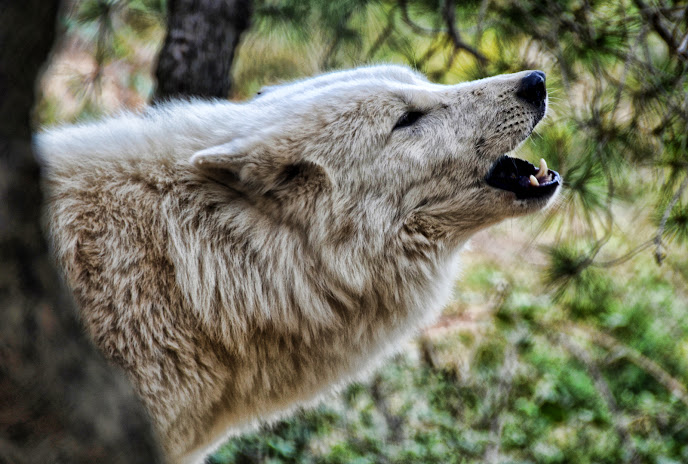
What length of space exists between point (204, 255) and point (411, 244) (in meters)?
0.84

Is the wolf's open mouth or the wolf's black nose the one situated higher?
the wolf's black nose

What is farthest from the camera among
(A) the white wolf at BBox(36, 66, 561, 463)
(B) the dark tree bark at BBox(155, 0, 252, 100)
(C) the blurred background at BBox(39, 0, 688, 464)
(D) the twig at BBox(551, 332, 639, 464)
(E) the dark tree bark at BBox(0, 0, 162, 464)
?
(D) the twig at BBox(551, 332, 639, 464)

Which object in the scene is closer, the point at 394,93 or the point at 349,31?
the point at 394,93

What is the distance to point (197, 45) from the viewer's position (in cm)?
372

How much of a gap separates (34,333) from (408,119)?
1.99 m

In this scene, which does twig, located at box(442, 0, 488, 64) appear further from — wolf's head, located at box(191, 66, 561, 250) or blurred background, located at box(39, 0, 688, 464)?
wolf's head, located at box(191, 66, 561, 250)

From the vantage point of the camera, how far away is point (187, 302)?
2348 mm

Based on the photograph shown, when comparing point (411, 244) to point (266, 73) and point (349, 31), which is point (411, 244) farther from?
point (266, 73)

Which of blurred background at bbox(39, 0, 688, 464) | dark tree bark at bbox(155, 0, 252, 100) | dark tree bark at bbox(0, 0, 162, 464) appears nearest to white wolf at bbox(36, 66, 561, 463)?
blurred background at bbox(39, 0, 688, 464)

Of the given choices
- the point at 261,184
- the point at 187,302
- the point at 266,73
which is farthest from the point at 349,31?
the point at 187,302

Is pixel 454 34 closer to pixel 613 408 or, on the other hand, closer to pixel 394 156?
pixel 394 156

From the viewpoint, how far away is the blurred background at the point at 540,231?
3.90m

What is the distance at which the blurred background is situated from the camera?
3.90 m

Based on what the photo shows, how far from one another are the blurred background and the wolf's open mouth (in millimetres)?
524
